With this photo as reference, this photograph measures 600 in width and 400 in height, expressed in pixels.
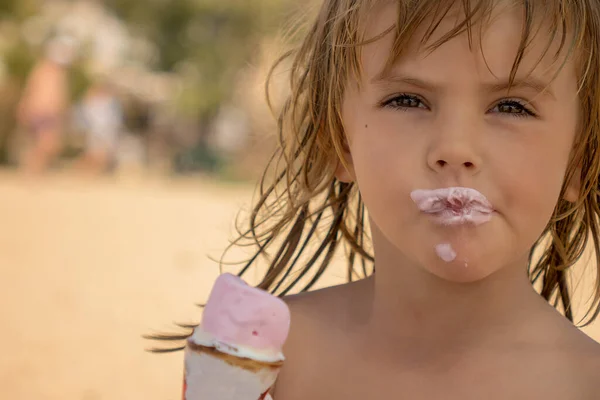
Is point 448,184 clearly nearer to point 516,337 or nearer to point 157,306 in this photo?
point 516,337

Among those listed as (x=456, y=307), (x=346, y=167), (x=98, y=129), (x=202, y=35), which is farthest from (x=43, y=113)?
(x=456, y=307)

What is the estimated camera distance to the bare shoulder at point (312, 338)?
2561 mm

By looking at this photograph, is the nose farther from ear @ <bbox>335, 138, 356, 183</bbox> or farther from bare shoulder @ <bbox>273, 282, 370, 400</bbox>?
bare shoulder @ <bbox>273, 282, 370, 400</bbox>

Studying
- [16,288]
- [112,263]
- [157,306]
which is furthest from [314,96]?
[112,263]

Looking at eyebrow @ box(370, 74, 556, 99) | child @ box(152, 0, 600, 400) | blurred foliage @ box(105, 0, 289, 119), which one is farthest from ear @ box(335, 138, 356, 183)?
blurred foliage @ box(105, 0, 289, 119)

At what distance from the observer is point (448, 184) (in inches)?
84.4

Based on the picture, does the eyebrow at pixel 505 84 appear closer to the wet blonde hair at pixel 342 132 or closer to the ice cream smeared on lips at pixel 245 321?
the wet blonde hair at pixel 342 132

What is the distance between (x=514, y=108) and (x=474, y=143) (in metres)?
0.17

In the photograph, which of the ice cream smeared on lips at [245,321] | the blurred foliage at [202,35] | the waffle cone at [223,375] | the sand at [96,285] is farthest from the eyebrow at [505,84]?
the blurred foliage at [202,35]

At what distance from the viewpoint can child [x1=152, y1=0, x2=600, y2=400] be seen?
216 centimetres

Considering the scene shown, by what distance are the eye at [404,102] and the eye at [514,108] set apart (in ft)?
0.59

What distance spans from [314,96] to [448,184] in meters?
A: 0.76

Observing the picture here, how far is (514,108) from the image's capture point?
7.31 feet

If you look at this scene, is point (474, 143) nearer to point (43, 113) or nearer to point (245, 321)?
point (245, 321)
